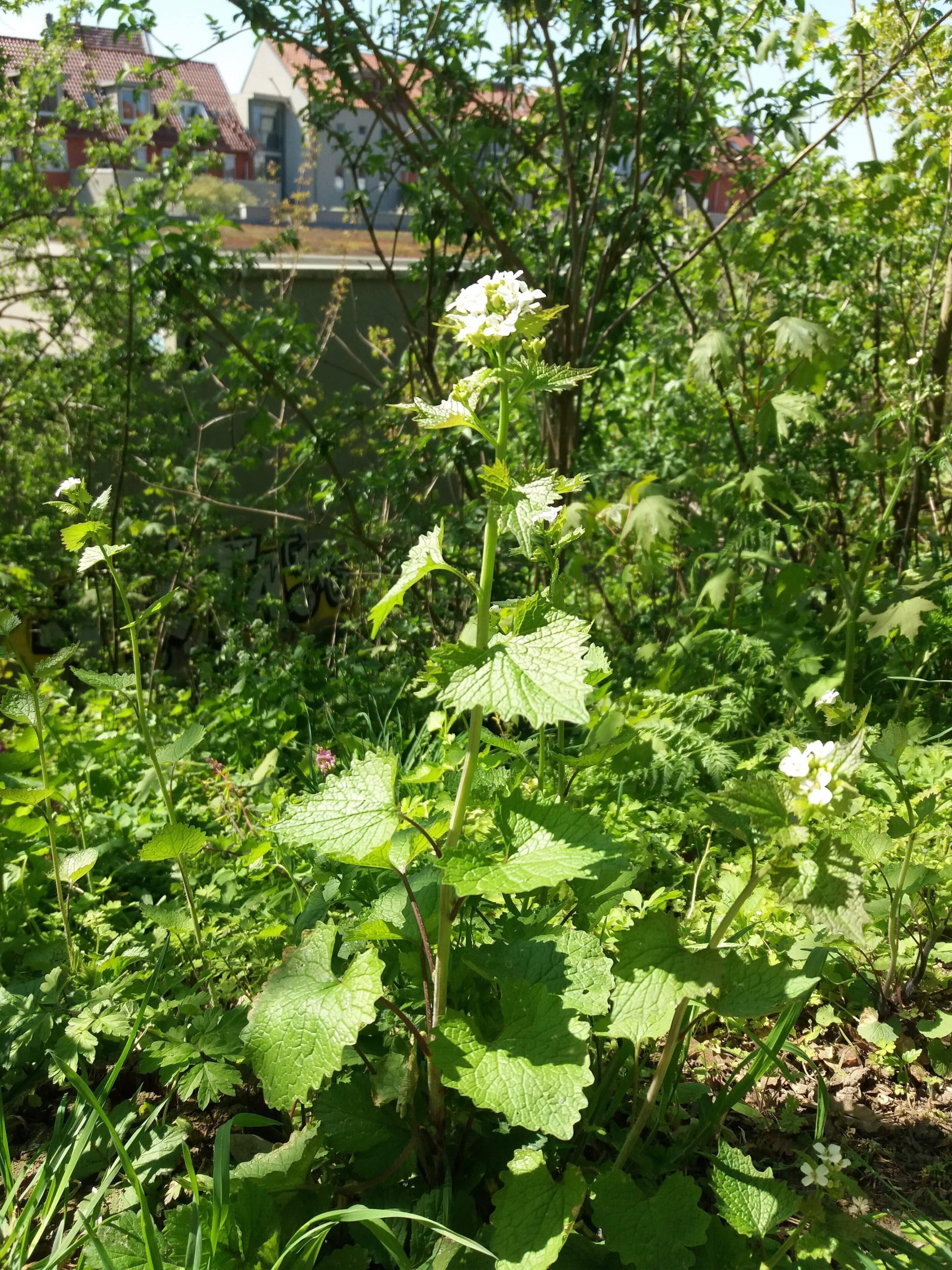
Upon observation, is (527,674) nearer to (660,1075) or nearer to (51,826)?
(660,1075)

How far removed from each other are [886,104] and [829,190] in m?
0.45

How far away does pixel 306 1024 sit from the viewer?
1.17 m

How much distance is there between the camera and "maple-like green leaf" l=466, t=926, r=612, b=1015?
4.10 ft

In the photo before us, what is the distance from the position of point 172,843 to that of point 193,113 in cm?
455

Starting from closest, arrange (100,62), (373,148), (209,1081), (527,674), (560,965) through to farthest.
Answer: (527,674), (560,965), (209,1081), (373,148), (100,62)

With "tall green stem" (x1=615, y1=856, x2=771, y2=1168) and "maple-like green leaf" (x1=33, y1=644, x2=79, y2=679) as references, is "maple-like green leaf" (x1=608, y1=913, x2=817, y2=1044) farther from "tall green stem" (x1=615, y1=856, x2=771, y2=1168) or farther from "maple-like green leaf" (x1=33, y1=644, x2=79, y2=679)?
"maple-like green leaf" (x1=33, y1=644, x2=79, y2=679)

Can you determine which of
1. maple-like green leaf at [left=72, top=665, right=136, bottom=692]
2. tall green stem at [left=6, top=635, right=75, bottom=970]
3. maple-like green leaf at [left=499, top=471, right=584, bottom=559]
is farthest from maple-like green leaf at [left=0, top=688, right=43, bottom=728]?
maple-like green leaf at [left=499, top=471, right=584, bottom=559]

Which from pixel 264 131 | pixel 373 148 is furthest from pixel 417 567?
→ pixel 264 131

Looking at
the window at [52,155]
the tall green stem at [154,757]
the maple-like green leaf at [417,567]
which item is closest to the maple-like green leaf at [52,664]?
the tall green stem at [154,757]

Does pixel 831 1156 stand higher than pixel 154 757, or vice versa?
pixel 154 757

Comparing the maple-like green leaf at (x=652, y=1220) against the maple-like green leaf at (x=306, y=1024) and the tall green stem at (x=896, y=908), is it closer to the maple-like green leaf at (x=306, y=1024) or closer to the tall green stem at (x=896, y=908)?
the maple-like green leaf at (x=306, y=1024)

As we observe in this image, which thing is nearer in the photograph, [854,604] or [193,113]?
[854,604]

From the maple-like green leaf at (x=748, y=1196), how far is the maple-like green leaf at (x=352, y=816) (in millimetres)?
614

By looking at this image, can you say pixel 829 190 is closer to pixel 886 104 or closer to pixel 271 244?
pixel 886 104
